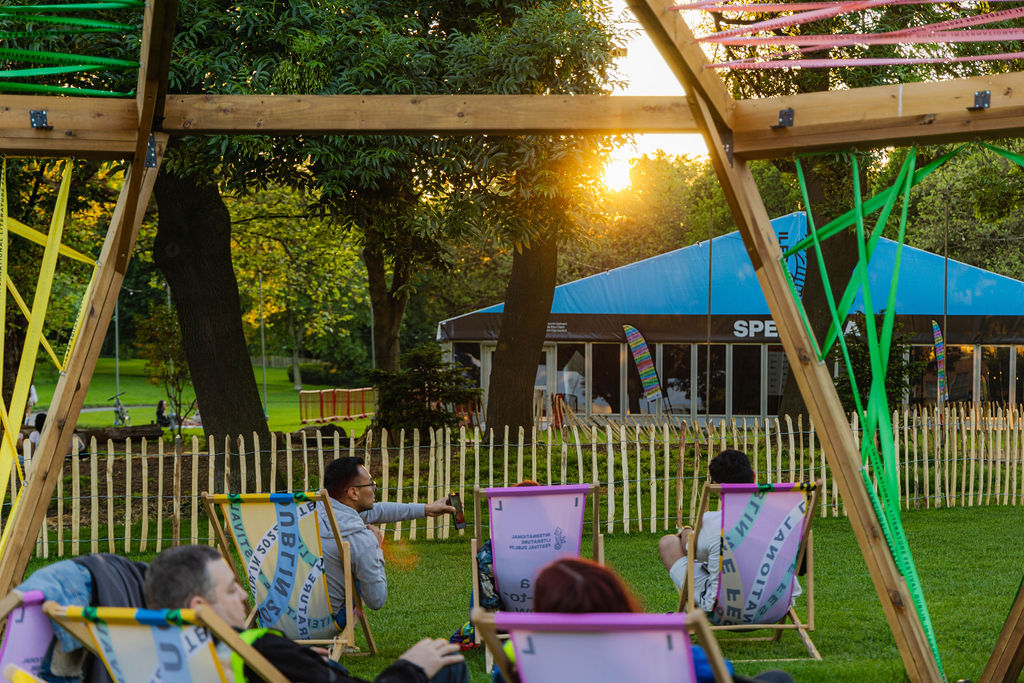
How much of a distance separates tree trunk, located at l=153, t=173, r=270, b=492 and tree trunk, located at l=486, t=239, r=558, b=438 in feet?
13.2

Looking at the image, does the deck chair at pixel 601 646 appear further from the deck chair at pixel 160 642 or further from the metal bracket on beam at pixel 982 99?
the metal bracket on beam at pixel 982 99

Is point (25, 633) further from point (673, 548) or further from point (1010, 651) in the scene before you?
point (1010, 651)

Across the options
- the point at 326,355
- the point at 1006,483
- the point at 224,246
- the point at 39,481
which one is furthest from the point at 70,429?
the point at 326,355

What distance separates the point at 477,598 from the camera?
18.4ft

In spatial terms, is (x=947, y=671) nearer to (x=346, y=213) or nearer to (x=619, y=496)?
(x=619, y=496)

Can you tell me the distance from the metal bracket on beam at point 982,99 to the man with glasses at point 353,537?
131 inches

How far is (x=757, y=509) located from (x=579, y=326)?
55.7 ft

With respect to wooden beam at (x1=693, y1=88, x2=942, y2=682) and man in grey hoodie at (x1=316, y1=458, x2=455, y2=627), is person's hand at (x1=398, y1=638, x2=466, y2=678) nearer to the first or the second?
wooden beam at (x1=693, y1=88, x2=942, y2=682)

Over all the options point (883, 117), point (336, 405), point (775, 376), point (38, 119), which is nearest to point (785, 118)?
point (883, 117)

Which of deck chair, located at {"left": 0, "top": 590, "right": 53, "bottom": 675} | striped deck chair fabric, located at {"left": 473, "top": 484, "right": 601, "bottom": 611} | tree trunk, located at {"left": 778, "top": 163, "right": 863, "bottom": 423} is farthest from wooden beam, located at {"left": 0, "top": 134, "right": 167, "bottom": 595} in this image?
tree trunk, located at {"left": 778, "top": 163, "right": 863, "bottom": 423}

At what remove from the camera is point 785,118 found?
4.76 meters

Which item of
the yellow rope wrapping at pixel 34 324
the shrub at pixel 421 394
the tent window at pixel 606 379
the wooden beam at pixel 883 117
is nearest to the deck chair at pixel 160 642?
the yellow rope wrapping at pixel 34 324

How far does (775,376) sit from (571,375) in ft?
15.6

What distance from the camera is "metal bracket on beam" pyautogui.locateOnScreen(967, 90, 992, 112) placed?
432cm
